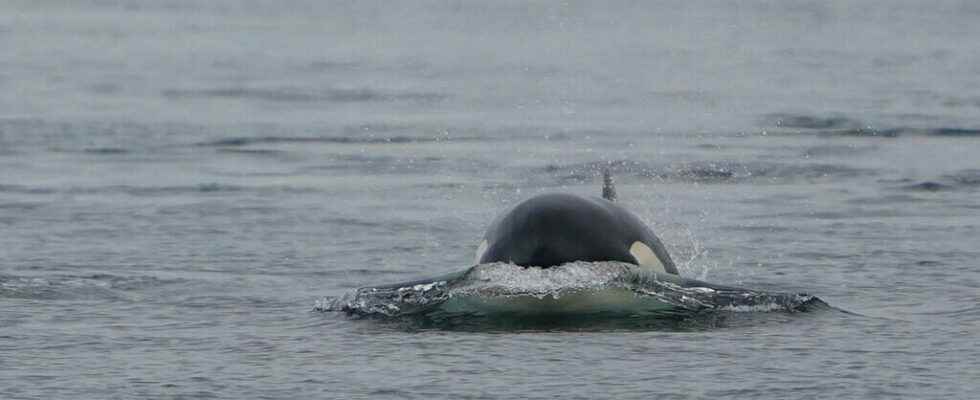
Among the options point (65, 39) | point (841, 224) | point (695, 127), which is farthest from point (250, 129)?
point (65, 39)

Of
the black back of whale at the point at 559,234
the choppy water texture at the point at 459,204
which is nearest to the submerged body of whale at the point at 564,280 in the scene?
the black back of whale at the point at 559,234

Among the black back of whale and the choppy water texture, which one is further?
the black back of whale

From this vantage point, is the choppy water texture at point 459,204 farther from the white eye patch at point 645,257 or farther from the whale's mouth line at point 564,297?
the white eye patch at point 645,257

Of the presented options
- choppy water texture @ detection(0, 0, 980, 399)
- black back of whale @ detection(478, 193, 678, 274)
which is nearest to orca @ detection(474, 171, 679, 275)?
black back of whale @ detection(478, 193, 678, 274)

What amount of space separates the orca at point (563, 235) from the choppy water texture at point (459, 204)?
0.23 meters

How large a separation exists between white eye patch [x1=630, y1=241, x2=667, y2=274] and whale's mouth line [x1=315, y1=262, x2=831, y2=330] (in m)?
0.06

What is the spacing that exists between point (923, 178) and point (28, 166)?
10.7 metres

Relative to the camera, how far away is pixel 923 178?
22.3 metres

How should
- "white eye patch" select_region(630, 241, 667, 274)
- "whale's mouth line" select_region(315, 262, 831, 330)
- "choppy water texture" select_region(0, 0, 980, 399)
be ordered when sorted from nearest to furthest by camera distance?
1. "choppy water texture" select_region(0, 0, 980, 399)
2. "whale's mouth line" select_region(315, 262, 831, 330)
3. "white eye patch" select_region(630, 241, 667, 274)

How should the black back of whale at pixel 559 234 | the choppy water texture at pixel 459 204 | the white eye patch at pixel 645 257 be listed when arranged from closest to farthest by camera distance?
the choppy water texture at pixel 459 204 → the black back of whale at pixel 559 234 → the white eye patch at pixel 645 257

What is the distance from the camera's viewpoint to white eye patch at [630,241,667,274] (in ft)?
41.5

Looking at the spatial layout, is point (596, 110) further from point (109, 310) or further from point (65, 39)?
point (65, 39)

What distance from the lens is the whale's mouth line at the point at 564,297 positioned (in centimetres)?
1220

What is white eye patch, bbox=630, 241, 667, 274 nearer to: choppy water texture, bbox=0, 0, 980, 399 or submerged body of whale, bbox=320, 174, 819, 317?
submerged body of whale, bbox=320, 174, 819, 317
